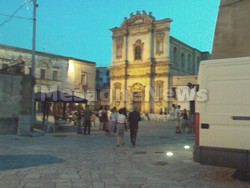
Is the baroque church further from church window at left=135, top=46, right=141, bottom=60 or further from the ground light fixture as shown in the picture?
the ground light fixture

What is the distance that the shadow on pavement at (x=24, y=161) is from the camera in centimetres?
816

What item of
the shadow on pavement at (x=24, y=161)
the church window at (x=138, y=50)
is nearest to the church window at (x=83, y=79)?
the church window at (x=138, y=50)

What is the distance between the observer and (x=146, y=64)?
47.1 m

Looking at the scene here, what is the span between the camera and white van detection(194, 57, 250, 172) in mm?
6070

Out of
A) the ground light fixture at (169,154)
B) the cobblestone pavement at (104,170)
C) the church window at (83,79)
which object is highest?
the church window at (83,79)

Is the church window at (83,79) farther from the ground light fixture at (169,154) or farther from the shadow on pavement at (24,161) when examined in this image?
the shadow on pavement at (24,161)

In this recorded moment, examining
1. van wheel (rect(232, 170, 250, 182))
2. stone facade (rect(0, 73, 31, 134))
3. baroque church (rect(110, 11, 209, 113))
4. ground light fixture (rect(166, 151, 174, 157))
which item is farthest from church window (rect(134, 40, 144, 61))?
van wheel (rect(232, 170, 250, 182))

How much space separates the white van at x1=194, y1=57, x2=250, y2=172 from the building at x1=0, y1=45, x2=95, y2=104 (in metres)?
37.7

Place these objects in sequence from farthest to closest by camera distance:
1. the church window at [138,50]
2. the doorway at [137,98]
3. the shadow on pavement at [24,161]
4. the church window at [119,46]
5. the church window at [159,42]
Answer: the church window at [119,46]
the church window at [138,50]
the doorway at [137,98]
the church window at [159,42]
the shadow on pavement at [24,161]

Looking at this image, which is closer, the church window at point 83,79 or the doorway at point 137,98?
the doorway at point 137,98

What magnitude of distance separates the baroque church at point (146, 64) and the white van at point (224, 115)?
121 feet

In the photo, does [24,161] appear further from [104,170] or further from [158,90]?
[158,90]

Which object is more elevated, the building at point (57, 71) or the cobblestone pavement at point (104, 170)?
the building at point (57, 71)

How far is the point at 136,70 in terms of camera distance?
48.4 meters
